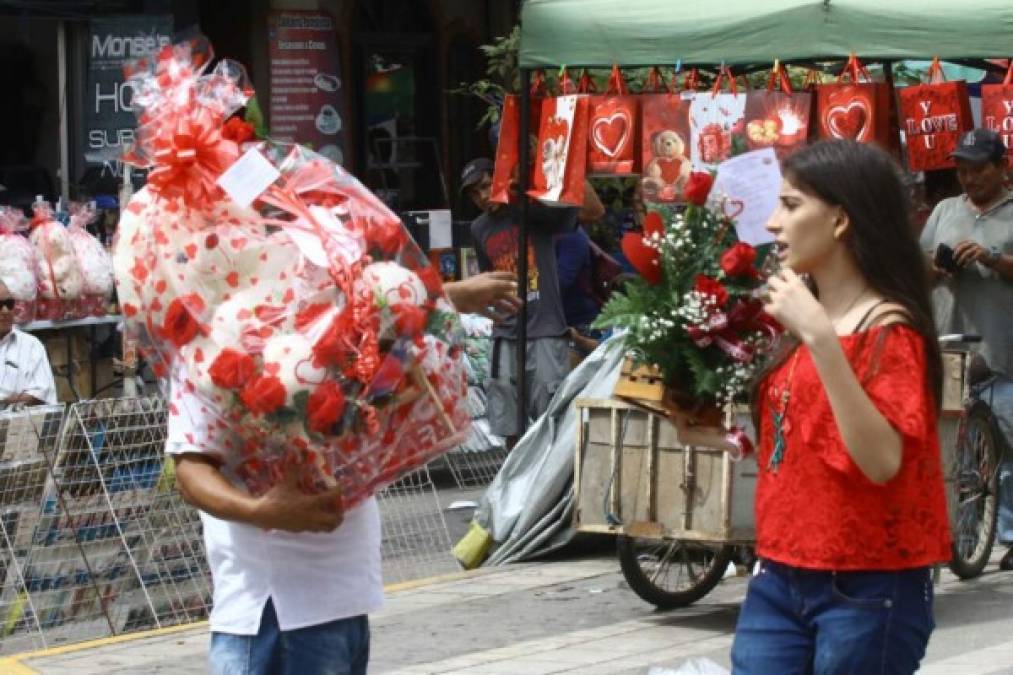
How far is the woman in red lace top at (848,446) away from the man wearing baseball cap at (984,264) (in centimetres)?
509

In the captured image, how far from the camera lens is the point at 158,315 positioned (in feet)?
12.6

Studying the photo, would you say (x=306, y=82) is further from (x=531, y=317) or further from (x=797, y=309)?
(x=797, y=309)

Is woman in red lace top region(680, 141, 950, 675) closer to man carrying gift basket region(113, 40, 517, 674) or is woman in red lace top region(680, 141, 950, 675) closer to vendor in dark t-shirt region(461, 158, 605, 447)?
man carrying gift basket region(113, 40, 517, 674)

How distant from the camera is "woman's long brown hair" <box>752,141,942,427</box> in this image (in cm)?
395

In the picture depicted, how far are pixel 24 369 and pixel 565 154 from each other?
111 inches

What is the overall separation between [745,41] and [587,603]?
2.72m

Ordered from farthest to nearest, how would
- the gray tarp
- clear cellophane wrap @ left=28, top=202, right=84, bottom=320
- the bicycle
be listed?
clear cellophane wrap @ left=28, top=202, right=84, bottom=320, the gray tarp, the bicycle

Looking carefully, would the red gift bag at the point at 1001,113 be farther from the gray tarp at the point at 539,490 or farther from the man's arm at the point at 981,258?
the gray tarp at the point at 539,490

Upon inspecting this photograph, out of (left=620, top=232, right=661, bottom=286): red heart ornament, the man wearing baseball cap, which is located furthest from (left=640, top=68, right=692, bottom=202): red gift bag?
(left=620, top=232, right=661, bottom=286): red heart ornament

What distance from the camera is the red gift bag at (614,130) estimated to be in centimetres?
952

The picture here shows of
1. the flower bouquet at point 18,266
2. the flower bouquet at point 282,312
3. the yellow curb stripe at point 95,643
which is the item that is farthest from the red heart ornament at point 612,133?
the flower bouquet at point 282,312

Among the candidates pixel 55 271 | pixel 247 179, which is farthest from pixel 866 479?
pixel 55 271

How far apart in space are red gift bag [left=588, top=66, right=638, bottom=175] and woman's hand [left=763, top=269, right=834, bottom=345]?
5661 millimetres

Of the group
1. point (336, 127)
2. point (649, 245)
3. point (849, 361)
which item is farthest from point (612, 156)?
point (336, 127)
